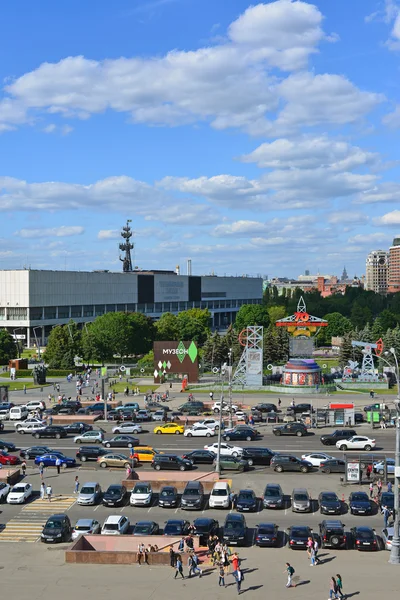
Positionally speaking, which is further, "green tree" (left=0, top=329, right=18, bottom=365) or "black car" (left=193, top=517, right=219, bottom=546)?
"green tree" (left=0, top=329, right=18, bottom=365)

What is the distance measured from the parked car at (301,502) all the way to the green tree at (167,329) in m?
85.4

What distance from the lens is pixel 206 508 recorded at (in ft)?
125

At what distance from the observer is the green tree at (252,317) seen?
511ft

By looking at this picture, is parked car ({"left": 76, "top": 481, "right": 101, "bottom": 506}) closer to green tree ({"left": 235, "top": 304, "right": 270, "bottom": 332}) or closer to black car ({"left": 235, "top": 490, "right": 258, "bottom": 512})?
black car ({"left": 235, "top": 490, "right": 258, "bottom": 512})

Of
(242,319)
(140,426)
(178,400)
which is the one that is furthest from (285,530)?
(242,319)

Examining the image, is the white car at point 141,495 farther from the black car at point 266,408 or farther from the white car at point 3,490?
the black car at point 266,408

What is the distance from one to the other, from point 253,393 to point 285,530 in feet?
156

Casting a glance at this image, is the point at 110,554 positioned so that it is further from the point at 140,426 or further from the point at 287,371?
the point at 287,371

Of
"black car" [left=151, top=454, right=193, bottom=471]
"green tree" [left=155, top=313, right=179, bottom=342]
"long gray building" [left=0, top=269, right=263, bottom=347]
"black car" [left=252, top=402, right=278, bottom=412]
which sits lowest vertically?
"black car" [left=151, top=454, right=193, bottom=471]

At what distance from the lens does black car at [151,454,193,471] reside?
149ft

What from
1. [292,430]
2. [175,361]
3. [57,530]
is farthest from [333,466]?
[175,361]

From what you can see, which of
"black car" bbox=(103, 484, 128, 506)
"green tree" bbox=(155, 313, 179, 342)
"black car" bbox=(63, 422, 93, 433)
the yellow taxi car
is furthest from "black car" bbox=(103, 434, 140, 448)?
"green tree" bbox=(155, 313, 179, 342)

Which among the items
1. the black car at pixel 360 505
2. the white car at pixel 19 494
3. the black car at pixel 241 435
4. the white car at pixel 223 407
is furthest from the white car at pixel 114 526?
the white car at pixel 223 407

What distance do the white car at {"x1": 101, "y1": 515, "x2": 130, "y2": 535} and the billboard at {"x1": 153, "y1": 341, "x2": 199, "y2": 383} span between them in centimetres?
5478
